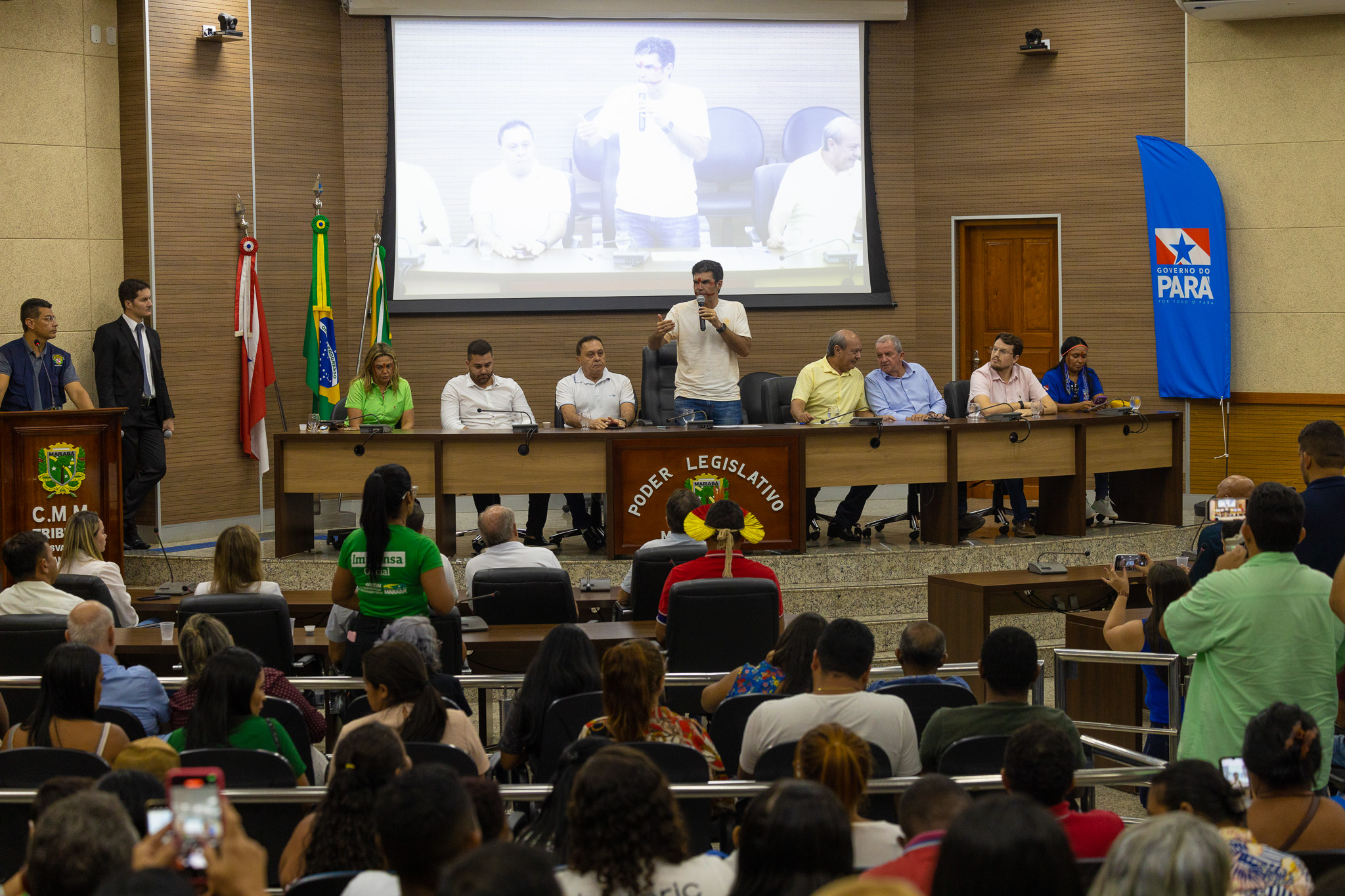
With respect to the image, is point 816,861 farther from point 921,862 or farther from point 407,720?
point 407,720

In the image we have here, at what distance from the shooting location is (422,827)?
2080 millimetres

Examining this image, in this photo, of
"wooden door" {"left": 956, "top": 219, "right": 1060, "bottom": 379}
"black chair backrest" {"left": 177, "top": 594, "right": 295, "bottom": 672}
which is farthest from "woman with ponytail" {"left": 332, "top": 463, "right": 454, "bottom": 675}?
"wooden door" {"left": 956, "top": 219, "right": 1060, "bottom": 379}

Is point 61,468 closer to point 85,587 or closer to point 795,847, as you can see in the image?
point 85,587

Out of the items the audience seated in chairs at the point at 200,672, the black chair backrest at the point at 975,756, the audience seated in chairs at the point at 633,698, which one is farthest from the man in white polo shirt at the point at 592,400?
the black chair backrest at the point at 975,756

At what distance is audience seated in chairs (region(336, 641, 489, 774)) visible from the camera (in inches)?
130

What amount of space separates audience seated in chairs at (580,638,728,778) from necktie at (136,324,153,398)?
18.2ft

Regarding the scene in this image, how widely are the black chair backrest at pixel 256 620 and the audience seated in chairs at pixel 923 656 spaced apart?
2.13m

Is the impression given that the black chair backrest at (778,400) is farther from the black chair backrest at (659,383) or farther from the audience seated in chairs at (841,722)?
the audience seated in chairs at (841,722)

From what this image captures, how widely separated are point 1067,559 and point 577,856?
6049 millimetres

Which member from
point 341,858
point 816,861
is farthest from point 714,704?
point 816,861

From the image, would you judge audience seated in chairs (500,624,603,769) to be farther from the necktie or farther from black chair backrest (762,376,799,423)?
the necktie

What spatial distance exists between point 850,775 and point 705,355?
223 inches

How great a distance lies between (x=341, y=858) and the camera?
2.51 metres

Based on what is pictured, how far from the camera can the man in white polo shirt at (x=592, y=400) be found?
309 inches
